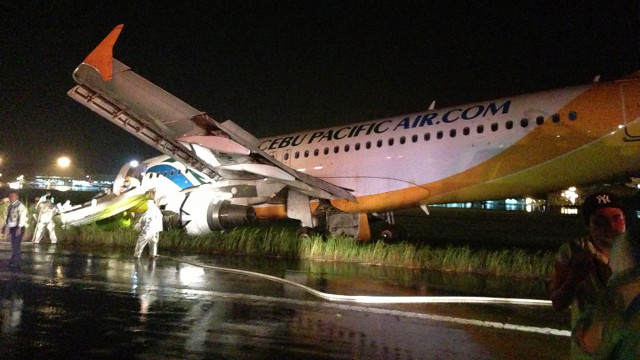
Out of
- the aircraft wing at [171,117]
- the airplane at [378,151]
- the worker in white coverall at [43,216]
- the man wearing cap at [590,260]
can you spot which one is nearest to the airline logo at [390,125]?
the airplane at [378,151]

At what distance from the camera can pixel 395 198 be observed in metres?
17.0

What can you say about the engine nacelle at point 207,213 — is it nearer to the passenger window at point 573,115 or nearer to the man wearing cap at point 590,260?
the passenger window at point 573,115

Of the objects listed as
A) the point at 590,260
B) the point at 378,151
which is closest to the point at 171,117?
the point at 378,151

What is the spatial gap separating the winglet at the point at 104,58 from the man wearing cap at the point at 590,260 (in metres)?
13.5

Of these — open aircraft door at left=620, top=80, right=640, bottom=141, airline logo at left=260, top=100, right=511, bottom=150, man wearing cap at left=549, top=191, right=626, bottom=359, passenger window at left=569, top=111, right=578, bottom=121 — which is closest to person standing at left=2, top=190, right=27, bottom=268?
airline logo at left=260, top=100, right=511, bottom=150

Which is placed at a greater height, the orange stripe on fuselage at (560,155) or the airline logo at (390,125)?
the airline logo at (390,125)

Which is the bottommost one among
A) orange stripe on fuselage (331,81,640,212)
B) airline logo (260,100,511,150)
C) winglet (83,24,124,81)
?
orange stripe on fuselage (331,81,640,212)

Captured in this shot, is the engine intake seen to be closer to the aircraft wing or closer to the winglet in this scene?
the aircraft wing

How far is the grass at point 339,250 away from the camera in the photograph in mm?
13320

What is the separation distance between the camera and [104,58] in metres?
14.5

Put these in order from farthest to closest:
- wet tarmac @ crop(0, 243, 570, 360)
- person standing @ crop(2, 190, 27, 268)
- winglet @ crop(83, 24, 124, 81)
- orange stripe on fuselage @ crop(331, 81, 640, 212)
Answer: winglet @ crop(83, 24, 124, 81) → orange stripe on fuselage @ crop(331, 81, 640, 212) → person standing @ crop(2, 190, 27, 268) → wet tarmac @ crop(0, 243, 570, 360)

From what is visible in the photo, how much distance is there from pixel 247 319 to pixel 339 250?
23.8ft

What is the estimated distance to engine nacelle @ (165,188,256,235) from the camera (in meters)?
16.7

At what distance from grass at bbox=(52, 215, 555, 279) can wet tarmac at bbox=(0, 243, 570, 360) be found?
1.19 m
